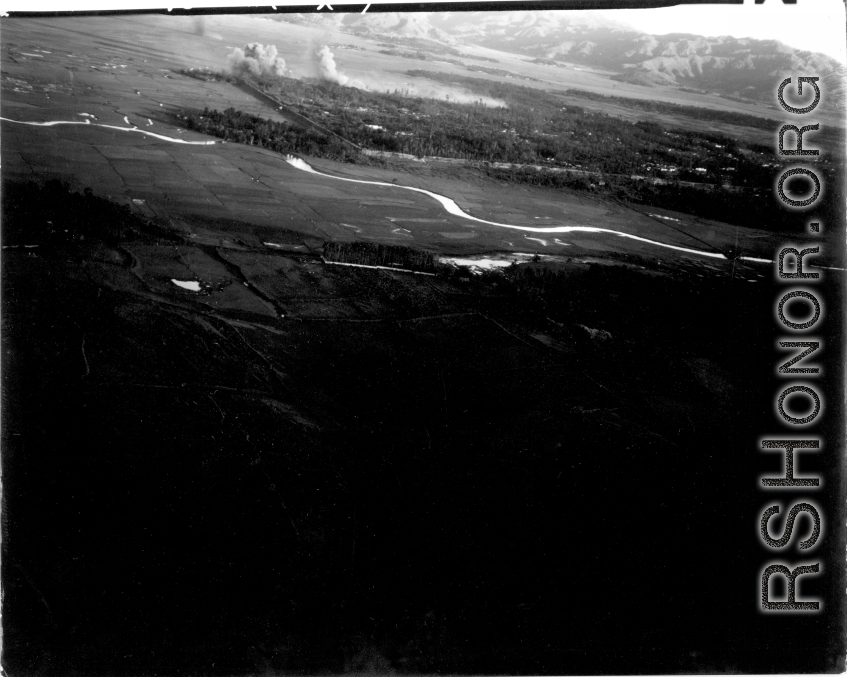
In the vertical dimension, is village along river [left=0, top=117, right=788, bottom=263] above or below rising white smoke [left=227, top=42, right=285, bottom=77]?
below

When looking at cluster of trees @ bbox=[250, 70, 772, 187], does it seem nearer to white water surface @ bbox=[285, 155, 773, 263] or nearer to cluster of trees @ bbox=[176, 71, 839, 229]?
cluster of trees @ bbox=[176, 71, 839, 229]

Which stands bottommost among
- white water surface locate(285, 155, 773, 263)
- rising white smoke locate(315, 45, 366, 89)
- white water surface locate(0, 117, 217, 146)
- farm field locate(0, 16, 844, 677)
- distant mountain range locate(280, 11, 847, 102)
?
farm field locate(0, 16, 844, 677)

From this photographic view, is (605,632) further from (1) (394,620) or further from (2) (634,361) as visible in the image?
(2) (634,361)

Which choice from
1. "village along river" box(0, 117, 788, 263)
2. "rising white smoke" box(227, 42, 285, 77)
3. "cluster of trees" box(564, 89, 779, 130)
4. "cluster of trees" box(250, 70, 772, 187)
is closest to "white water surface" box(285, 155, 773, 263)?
"village along river" box(0, 117, 788, 263)

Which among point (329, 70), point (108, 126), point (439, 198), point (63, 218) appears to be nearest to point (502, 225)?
point (439, 198)

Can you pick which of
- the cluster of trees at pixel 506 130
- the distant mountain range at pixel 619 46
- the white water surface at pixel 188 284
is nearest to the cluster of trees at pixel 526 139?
the cluster of trees at pixel 506 130
